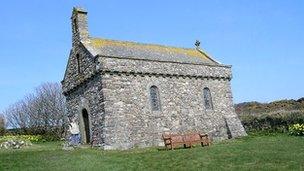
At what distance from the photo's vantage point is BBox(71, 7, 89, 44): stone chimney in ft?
93.7

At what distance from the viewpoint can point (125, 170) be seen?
16484mm

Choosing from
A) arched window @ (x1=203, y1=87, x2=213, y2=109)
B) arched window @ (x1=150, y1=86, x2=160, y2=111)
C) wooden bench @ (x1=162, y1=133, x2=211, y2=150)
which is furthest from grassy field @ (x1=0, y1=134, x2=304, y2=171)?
arched window @ (x1=203, y1=87, x2=213, y2=109)

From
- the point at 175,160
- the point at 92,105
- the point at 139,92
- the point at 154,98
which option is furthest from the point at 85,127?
the point at 175,160

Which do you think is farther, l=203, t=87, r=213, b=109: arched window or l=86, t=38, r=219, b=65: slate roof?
l=203, t=87, r=213, b=109: arched window

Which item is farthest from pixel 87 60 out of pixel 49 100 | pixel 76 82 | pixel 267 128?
pixel 49 100

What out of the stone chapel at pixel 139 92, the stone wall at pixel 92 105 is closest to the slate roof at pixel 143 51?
the stone chapel at pixel 139 92

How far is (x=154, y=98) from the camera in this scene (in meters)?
27.3

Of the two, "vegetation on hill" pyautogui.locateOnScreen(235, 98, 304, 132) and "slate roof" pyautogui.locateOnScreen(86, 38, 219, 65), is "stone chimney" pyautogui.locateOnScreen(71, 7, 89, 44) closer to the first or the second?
"slate roof" pyautogui.locateOnScreen(86, 38, 219, 65)

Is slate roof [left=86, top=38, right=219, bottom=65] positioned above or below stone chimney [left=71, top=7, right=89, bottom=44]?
below

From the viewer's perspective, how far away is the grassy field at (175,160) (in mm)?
16328

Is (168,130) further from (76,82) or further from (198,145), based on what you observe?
(76,82)

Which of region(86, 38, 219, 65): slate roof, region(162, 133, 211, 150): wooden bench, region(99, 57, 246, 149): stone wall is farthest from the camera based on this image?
region(86, 38, 219, 65): slate roof

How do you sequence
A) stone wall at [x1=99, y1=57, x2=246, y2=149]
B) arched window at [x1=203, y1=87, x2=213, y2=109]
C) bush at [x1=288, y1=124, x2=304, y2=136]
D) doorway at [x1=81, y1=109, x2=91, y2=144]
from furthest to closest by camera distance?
arched window at [x1=203, y1=87, x2=213, y2=109] → bush at [x1=288, y1=124, x2=304, y2=136] → doorway at [x1=81, y1=109, x2=91, y2=144] → stone wall at [x1=99, y1=57, x2=246, y2=149]

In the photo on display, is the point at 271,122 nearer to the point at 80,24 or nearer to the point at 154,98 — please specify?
the point at 154,98
